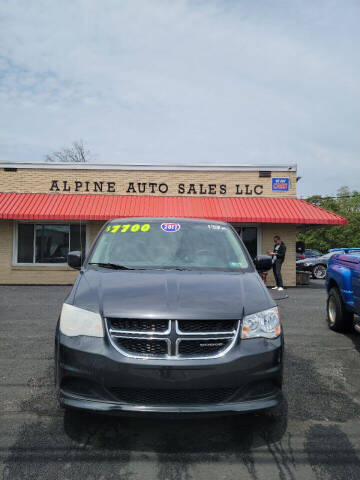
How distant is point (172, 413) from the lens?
2.75 metres

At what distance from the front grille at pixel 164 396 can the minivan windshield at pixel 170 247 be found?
135cm

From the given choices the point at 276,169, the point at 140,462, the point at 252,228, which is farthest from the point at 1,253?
the point at 140,462

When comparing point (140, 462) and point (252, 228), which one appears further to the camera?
point (252, 228)

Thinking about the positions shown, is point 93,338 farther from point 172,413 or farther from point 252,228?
point 252,228

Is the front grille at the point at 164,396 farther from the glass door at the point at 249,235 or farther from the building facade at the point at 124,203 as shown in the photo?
the glass door at the point at 249,235

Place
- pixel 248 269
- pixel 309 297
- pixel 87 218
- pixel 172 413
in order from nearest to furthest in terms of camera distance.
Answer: pixel 172 413, pixel 248 269, pixel 309 297, pixel 87 218

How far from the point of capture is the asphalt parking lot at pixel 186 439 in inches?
108

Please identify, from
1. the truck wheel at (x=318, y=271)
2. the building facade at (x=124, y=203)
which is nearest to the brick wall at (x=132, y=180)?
the building facade at (x=124, y=203)

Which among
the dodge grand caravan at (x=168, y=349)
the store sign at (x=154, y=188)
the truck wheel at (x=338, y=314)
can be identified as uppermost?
the store sign at (x=154, y=188)

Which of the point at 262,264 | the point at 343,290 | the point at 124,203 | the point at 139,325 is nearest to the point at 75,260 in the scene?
the point at 139,325

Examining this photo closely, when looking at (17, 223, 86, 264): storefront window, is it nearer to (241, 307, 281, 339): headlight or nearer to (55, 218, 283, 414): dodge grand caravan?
(55, 218, 283, 414): dodge grand caravan

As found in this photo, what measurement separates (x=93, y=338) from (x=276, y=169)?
15344 millimetres

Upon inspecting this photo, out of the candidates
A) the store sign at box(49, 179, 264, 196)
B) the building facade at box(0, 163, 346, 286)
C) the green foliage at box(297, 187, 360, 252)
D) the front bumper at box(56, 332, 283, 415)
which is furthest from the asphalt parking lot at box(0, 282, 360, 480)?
the green foliage at box(297, 187, 360, 252)

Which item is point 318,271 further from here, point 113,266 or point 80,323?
A: point 80,323
